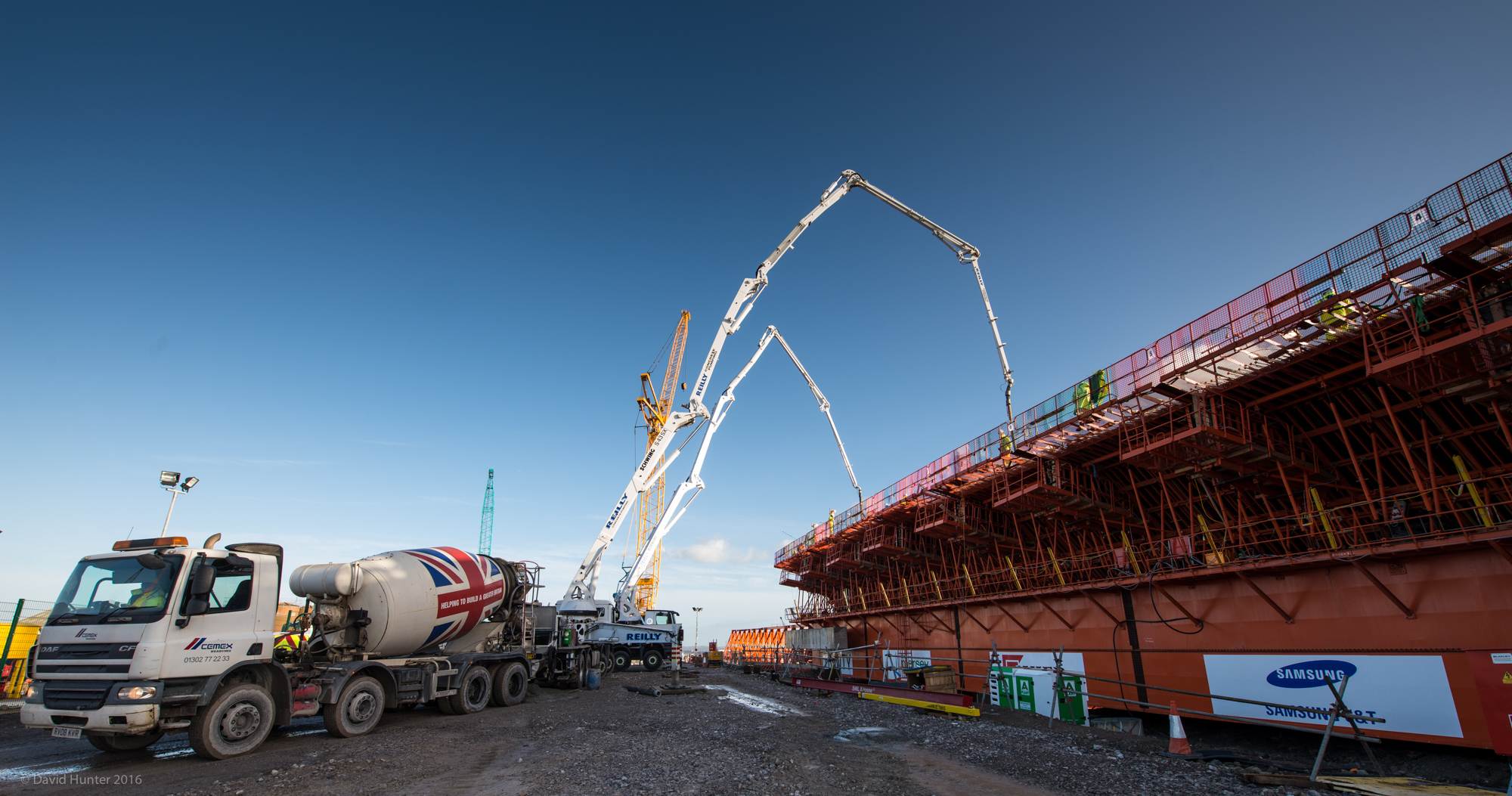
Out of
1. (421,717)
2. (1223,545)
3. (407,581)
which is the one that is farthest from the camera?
(1223,545)

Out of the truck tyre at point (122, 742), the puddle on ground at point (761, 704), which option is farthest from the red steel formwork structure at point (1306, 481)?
the truck tyre at point (122, 742)

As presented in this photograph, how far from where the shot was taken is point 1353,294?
13562 mm

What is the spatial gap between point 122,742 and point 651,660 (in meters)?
26.5

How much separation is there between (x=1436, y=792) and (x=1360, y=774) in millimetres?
2044

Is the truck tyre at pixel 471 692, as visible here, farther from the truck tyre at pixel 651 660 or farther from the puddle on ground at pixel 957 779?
the truck tyre at pixel 651 660

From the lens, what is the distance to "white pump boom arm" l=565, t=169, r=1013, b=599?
98.2 ft

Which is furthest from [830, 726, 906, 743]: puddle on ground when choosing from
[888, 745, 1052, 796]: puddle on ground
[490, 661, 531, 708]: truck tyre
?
[490, 661, 531, 708]: truck tyre

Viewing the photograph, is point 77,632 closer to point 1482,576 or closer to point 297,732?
point 297,732

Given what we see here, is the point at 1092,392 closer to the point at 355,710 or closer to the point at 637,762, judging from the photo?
the point at 637,762

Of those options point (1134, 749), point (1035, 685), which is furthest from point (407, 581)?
point (1035, 685)

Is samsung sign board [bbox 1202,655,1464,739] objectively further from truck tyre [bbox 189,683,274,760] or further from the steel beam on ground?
truck tyre [bbox 189,683,274,760]

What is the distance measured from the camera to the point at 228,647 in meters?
10.6

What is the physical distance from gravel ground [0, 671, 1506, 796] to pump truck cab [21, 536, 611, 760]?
64 cm

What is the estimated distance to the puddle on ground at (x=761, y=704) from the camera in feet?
58.3
